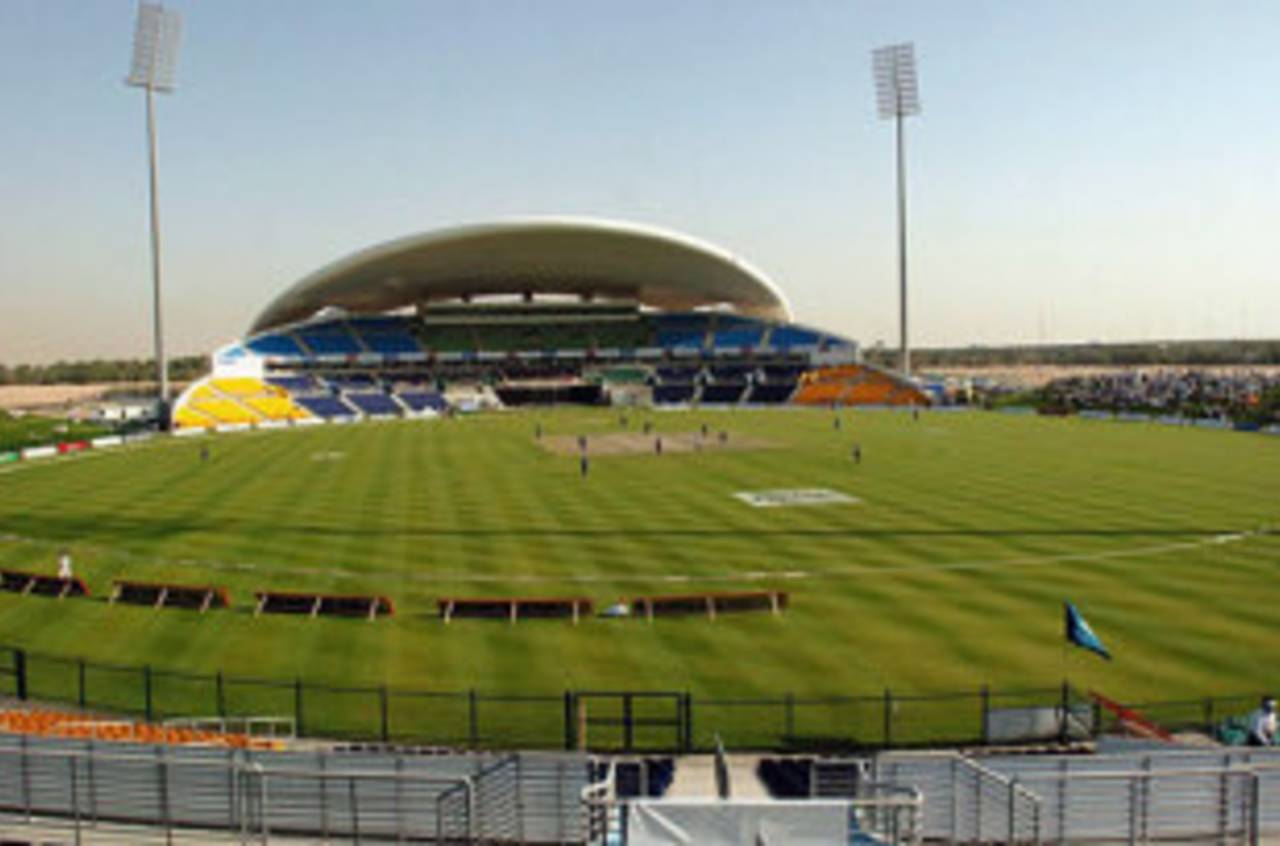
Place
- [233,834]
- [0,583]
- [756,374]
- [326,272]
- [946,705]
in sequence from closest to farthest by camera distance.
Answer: [233,834] < [946,705] < [0,583] < [326,272] < [756,374]

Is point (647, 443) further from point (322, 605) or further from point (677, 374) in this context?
point (677, 374)

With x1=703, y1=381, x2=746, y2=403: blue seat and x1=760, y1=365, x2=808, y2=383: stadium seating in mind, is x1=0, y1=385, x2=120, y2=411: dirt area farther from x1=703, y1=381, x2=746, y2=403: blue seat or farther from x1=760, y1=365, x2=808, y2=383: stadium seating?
x1=760, y1=365, x2=808, y2=383: stadium seating

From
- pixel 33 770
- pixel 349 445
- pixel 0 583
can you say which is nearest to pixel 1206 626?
pixel 33 770

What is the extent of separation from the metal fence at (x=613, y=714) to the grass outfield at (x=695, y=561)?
2.03 feet

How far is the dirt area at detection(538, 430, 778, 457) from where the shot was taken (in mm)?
59938

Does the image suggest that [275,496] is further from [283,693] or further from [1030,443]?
[1030,443]

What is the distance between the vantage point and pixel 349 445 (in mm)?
68125

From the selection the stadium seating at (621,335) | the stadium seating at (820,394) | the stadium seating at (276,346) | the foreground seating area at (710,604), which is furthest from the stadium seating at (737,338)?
the foreground seating area at (710,604)

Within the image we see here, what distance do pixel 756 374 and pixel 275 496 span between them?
3502 inches

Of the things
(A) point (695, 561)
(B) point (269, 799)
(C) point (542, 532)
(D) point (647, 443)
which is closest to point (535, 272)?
(D) point (647, 443)

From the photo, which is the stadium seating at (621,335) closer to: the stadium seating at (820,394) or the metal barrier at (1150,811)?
the stadium seating at (820,394)

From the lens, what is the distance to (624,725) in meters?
15.9

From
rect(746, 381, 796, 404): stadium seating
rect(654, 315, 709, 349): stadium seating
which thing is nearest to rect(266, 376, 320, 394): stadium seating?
rect(654, 315, 709, 349): stadium seating

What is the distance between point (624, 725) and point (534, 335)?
398ft
